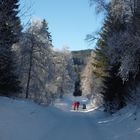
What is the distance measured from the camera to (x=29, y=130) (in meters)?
17.4

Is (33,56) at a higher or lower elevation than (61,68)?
lower

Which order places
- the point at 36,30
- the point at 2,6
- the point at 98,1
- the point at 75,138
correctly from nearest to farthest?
1. the point at 2,6
2. the point at 75,138
3. the point at 98,1
4. the point at 36,30

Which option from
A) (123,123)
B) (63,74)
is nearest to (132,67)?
(123,123)

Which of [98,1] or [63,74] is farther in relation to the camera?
[63,74]

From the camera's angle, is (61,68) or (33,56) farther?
(61,68)

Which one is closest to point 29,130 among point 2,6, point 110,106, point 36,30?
point 2,6

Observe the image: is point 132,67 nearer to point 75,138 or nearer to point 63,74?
point 75,138

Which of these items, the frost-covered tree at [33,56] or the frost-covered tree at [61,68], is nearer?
the frost-covered tree at [33,56]

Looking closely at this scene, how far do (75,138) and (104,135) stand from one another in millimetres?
2457

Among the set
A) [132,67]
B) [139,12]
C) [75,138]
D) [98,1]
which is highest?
[98,1]

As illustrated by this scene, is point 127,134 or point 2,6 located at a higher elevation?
point 2,6

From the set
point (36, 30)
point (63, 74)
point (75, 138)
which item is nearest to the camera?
point (75, 138)

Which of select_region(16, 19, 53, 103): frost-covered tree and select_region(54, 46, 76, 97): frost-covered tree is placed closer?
select_region(16, 19, 53, 103): frost-covered tree

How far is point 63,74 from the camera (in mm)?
93250
